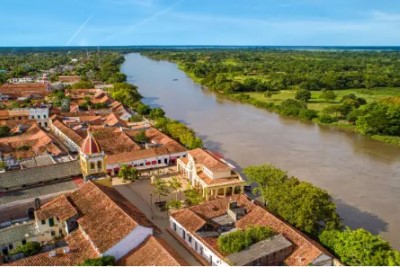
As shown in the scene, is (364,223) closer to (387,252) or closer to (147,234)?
(387,252)

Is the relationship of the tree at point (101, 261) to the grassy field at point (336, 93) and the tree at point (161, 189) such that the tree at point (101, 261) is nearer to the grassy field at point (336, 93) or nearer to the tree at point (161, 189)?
the tree at point (161, 189)

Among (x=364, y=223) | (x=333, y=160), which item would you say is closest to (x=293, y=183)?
(x=364, y=223)

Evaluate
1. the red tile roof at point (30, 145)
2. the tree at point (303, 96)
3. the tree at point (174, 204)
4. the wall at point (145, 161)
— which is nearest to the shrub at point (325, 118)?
the tree at point (303, 96)

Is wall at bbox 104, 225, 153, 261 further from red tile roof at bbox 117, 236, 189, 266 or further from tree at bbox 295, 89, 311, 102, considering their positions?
tree at bbox 295, 89, 311, 102

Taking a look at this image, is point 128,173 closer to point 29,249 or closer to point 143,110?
point 29,249

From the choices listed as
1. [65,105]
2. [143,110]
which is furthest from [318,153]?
[65,105]

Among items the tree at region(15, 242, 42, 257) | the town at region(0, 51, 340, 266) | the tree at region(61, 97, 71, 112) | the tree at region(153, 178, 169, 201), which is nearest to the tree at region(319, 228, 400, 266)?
the town at region(0, 51, 340, 266)
